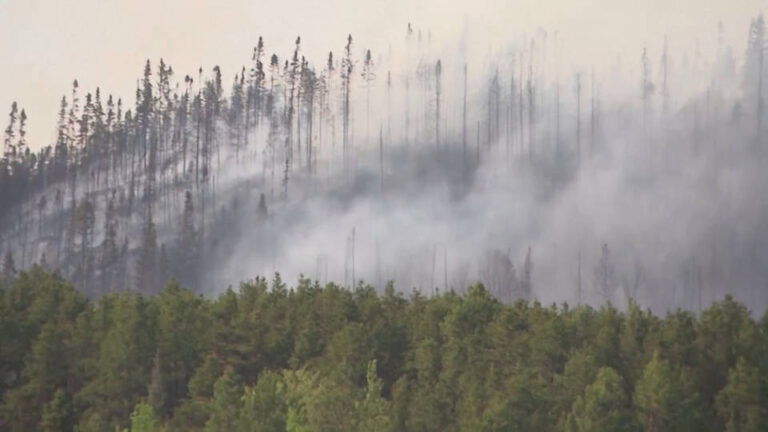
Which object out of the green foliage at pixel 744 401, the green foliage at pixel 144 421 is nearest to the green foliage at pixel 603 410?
the green foliage at pixel 744 401

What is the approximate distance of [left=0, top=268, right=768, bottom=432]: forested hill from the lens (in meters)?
86.6

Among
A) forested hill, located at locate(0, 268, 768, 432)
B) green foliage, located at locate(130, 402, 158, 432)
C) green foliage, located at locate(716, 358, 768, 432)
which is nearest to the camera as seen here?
green foliage, located at locate(716, 358, 768, 432)

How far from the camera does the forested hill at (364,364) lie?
284ft

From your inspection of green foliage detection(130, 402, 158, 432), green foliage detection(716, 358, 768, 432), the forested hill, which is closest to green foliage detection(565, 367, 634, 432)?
the forested hill

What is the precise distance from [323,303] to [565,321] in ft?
78.6

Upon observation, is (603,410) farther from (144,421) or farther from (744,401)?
(144,421)

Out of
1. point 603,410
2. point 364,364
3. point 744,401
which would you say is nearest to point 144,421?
point 364,364

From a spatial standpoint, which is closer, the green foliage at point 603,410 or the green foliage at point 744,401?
the green foliage at point 603,410

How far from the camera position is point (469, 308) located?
105312mm

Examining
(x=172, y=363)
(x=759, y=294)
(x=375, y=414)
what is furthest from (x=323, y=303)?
(x=759, y=294)

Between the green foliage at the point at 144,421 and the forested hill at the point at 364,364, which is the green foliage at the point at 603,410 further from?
the green foliage at the point at 144,421

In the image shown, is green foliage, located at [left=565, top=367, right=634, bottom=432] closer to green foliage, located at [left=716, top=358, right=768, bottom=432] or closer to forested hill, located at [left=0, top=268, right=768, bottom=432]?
forested hill, located at [left=0, top=268, right=768, bottom=432]

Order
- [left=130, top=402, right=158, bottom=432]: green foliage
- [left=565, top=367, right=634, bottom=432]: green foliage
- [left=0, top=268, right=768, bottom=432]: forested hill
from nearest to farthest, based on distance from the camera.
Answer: [left=565, top=367, right=634, bottom=432]: green foliage
[left=0, top=268, right=768, bottom=432]: forested hill
[left=130, top=402, right=158, bottom=432]: green foliage

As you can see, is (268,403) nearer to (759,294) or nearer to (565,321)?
(565,321)
